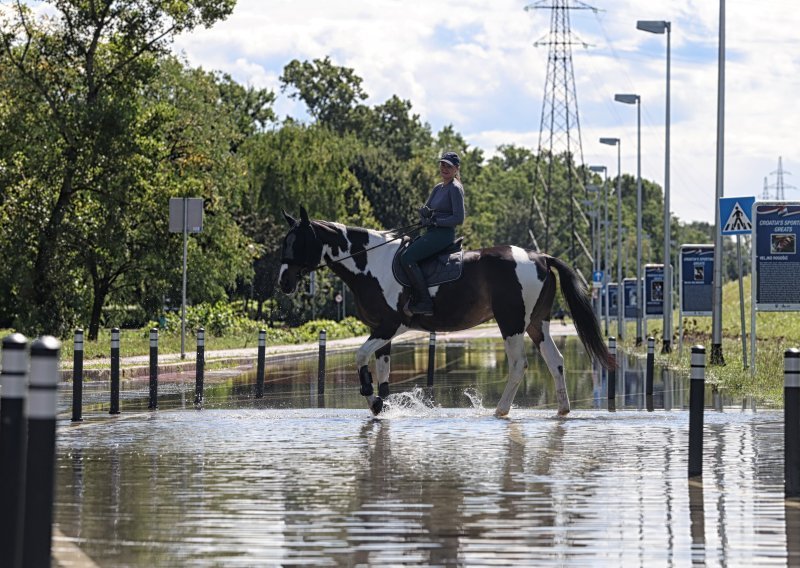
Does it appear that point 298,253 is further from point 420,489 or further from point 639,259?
→ point 639,259

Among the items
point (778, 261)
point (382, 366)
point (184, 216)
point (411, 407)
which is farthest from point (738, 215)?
point (382, 366)

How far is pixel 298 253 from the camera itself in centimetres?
1942

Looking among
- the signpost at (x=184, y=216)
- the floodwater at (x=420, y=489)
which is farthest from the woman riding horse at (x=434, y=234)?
the signpost at (x=184, y=216)

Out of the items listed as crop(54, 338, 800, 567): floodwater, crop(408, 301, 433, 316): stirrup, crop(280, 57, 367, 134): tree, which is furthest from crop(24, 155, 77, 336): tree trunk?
crop(280, 57, 367, 134): tree

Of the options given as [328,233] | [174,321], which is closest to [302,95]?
[174,321]

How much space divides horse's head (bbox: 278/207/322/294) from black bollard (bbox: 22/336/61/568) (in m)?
12.0

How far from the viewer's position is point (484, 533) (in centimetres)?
948

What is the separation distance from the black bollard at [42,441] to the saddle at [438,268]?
11771mm

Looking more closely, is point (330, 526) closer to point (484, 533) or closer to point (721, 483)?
point (484, 533)

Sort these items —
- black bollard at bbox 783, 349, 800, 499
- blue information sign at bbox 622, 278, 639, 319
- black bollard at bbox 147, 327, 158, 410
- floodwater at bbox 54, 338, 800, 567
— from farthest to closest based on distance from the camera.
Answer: blue information sign at bbox 622, 278, 639, 319
black bollard at bbox 147, 327, 158, 410
black bollard at bbox 783, 349, 800, 499
floodwater at bbox 54, 338, 800, 567

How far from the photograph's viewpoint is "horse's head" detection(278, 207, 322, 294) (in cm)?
1939

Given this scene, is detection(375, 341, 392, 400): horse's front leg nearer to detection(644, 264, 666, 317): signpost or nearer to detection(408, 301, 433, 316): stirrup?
detection(408, 301, 433, 316): stirrup

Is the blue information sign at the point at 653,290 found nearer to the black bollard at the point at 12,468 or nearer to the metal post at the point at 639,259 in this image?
the metal post at the point at 639,259

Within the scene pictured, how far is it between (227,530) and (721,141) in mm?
28330
